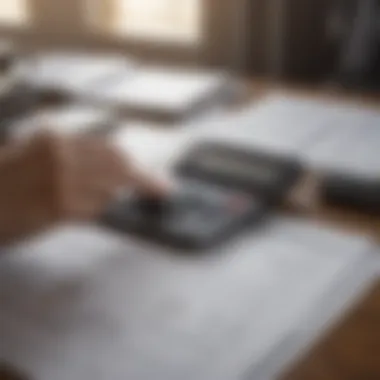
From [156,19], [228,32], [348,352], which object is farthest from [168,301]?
[156,19]

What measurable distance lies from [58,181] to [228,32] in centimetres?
97

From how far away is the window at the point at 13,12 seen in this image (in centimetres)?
207

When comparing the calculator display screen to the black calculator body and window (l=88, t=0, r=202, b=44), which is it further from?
window (l=88, t=0, r=202, b=44)

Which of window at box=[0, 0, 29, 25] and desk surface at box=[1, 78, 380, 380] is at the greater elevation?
window at box=[0, 0, 29, 25]

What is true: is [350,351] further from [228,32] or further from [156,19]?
[156,19]

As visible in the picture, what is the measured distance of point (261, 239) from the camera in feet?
3.26

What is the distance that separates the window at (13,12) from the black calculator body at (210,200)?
3.36ft

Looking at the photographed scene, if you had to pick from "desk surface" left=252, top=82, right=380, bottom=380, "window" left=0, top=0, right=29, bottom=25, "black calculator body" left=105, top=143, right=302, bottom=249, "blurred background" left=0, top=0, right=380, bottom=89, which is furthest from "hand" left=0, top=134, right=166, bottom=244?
"window" left=0, top=0, right=29, bottom=25

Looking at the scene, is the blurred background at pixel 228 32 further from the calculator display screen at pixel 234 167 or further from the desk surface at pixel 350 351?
the desk surface at pixel 350 351

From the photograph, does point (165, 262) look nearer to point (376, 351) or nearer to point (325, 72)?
point (376, 351)

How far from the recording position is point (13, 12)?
209 cm

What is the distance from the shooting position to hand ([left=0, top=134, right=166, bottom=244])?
96 centimetres

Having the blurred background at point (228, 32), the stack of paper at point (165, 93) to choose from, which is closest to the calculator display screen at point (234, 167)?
the stack of paper at point (165, 93)

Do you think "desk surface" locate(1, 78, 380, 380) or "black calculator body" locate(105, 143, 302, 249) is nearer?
"desk surface" locate(1, 78, 380, 380)
